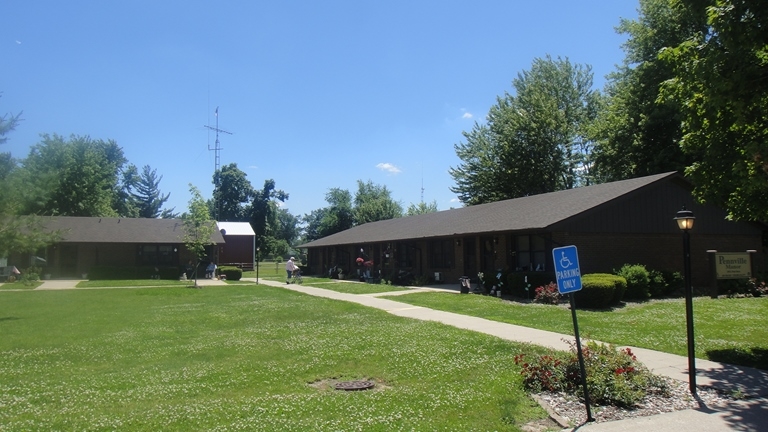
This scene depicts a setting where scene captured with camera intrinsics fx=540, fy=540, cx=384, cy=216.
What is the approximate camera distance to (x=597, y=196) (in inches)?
893

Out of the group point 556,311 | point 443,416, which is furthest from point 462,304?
point 443,416

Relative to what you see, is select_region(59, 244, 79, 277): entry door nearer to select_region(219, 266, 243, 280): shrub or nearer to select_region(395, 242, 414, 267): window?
select_region(219, 266, 243, 280): shrub

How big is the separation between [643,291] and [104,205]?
61.0m

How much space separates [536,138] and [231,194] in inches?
2372

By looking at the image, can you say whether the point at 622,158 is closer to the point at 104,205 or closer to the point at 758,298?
the point at 758,298

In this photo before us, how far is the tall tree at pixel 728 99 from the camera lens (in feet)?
25.8

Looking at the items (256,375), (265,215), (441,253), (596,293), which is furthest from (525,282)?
(265,215)

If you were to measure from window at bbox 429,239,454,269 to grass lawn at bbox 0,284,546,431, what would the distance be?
13916 mm

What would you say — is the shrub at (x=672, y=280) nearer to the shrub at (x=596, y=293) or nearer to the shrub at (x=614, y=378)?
the shrub at (x=596, y=293)

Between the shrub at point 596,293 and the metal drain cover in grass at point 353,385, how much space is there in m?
10.9

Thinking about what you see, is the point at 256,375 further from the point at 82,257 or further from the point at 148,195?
the point at 148,195

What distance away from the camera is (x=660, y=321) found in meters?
13.9

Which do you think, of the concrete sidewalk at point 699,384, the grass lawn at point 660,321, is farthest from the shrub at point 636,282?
the concrete sidewalk at point 699,384

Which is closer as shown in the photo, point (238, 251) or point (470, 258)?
point (470, 258)
